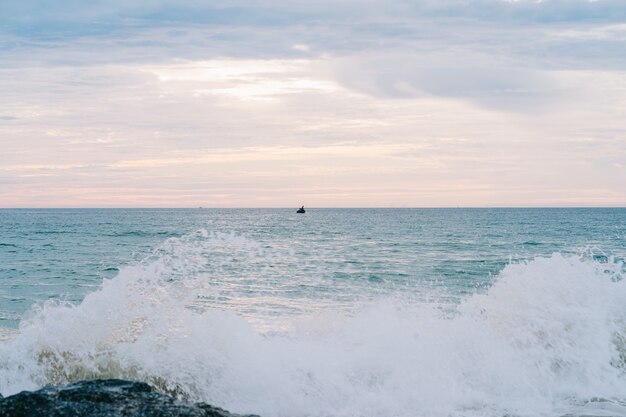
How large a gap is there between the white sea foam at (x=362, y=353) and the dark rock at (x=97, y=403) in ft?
7.27

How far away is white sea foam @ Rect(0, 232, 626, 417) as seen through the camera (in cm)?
794

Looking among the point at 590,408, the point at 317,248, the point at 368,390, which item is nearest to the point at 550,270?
the point at 590,408

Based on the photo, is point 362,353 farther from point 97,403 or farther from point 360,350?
point 97,403

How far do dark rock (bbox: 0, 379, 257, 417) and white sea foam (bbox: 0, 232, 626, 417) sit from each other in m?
2.22

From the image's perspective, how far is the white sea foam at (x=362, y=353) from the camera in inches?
313

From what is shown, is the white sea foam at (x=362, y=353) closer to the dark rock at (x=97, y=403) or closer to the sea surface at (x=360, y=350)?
the sea surface at (x=360, y=350)

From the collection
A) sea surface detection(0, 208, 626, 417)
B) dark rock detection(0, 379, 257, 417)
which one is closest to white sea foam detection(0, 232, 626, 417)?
sea surface detection(0, 208, 626, 417)

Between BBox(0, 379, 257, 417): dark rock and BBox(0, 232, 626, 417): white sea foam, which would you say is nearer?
BBox(0, 379, 257, 417): dark rock

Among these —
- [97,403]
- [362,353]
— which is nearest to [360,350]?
[362,353]

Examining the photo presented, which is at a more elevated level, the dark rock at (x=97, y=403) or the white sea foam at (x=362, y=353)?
the dark rock at (x=97, y=403)

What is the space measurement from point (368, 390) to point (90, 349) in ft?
14.3

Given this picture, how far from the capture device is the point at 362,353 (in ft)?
29.9

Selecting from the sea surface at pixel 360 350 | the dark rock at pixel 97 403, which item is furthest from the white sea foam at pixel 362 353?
the dark rock at pixel 97 403

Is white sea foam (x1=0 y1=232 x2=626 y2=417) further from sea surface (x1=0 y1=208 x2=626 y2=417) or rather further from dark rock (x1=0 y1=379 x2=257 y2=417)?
dark rock (x1=0 y1=379 x2=257 y2=417)
